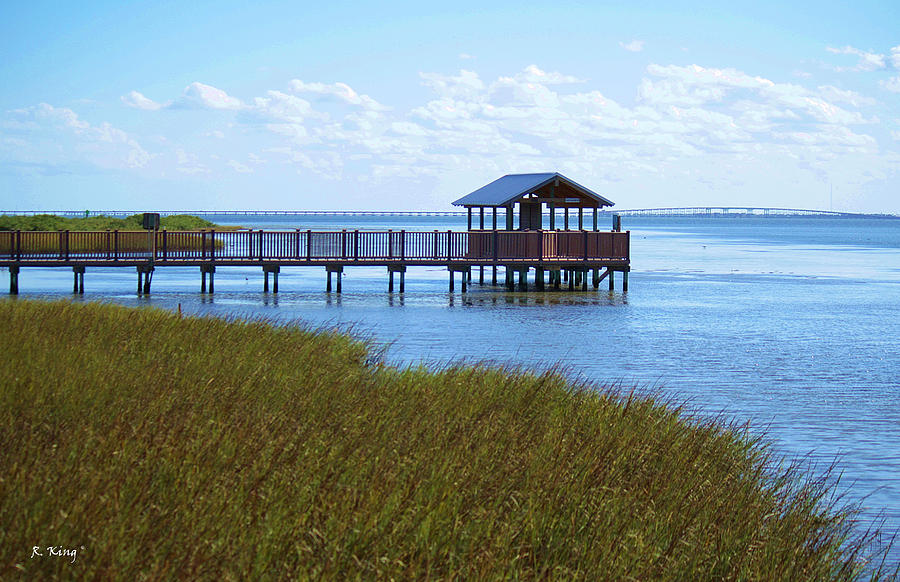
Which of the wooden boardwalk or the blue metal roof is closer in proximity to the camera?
the wooden boardwalk

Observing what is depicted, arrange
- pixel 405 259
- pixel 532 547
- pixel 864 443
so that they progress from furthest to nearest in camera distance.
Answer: pixel 405 259 < pixel 864 443 < pixel 532 547

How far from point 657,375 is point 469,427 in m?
11.1

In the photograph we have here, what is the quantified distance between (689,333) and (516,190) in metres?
13.6

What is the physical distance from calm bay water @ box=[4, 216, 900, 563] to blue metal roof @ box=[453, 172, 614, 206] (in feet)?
11.5

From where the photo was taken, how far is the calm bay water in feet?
54.5

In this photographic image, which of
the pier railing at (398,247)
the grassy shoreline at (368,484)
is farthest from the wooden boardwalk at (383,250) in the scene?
the grassy shoreline at (368,484)

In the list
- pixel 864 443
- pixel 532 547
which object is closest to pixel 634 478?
pixel 532 547

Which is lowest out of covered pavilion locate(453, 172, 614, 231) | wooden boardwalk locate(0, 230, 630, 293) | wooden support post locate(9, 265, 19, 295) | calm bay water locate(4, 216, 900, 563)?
calm bay water locate(4, 216, 900, 563)

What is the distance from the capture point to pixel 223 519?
7.22 meters

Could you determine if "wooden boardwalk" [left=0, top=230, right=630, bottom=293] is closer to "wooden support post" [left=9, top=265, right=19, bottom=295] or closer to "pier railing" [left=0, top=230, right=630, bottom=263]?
"pier railing" [left=0, top=230, right=630, bottom=263]

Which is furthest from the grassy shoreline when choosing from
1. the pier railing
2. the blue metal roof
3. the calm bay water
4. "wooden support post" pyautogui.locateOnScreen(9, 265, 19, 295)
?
the blue metal roof

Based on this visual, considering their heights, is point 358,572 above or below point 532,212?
below

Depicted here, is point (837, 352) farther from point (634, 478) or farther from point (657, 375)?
point (634, 478)


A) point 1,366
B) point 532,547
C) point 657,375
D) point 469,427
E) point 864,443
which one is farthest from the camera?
point 657,375
